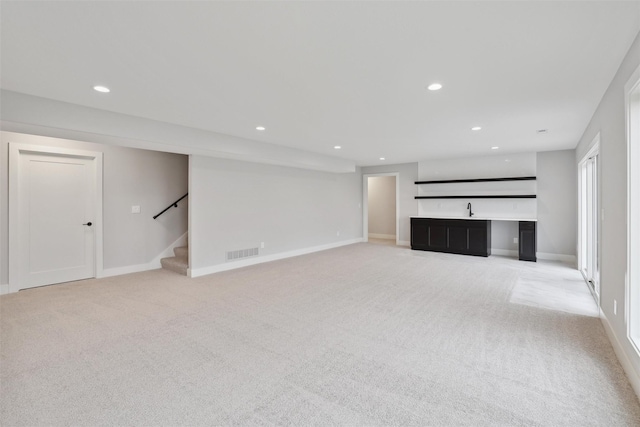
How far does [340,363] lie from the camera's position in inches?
92.6

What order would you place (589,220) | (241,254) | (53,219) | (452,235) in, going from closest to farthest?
(53,219) → (589,220) → (241,254) → (452,235)

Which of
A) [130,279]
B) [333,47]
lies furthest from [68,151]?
[333,47]

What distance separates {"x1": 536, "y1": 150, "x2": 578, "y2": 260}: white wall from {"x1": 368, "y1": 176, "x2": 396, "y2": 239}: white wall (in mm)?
4312

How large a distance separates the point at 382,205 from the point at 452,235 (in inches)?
137

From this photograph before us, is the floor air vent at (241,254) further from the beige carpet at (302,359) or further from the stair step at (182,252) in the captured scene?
the beige carpet at (302,359)

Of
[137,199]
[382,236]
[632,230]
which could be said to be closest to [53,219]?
[137,199]

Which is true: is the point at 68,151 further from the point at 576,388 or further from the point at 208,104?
the point at 576,388

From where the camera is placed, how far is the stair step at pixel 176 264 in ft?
17.1

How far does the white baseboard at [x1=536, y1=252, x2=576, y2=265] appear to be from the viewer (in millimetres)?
6337

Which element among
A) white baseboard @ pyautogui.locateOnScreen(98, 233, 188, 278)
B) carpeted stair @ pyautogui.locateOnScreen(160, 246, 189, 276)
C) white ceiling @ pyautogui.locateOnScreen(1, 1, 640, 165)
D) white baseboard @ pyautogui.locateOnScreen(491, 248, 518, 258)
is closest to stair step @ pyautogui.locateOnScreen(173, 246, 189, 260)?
carpeted stair @ pyautogui.locateOnScreen(160, 246, 189, 276)

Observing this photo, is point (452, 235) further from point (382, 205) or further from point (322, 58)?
point (322, 58)

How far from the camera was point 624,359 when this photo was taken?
2.27 metres

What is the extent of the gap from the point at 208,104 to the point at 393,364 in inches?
127

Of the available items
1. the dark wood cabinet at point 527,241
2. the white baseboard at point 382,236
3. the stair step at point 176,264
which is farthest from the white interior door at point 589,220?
the stair step at point 176,264
